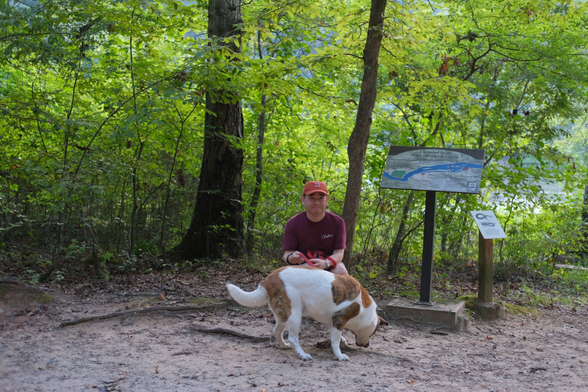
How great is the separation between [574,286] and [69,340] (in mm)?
8440

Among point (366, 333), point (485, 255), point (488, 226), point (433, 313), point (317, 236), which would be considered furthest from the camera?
point (485, 255)

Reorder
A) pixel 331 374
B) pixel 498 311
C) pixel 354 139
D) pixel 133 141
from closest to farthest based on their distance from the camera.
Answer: pixel 331 374 → pixel 354 139 → pixel 498 311 → pixel 133 141

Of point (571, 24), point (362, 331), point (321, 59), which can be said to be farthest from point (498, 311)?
point (571, 24)

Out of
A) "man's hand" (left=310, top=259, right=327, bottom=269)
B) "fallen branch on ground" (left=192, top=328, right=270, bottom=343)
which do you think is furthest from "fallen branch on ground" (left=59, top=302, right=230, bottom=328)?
"man's hand" (left=310, top=259, right=327, bottom=269)

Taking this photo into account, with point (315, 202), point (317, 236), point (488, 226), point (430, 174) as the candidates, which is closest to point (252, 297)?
point (317, 236)

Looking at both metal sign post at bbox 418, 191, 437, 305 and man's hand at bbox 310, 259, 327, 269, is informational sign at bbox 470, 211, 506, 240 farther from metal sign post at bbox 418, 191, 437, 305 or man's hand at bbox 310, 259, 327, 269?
man's hand at bbox 310, 259, 327, 269

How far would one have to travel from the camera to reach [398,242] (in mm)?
8383

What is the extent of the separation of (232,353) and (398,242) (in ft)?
15.9

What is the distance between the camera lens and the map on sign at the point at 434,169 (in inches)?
223

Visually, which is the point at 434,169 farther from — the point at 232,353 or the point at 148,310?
the point at 148,310

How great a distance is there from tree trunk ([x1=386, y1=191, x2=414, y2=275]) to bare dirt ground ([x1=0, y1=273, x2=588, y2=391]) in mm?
2322

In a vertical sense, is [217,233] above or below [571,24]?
below

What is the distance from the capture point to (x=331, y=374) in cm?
366

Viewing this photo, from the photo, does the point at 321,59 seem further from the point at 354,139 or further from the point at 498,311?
the point at 498,311
